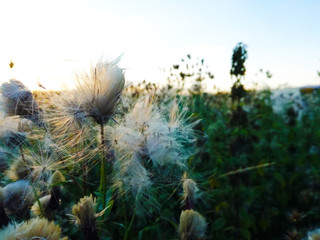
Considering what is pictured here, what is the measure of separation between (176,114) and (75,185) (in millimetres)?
654

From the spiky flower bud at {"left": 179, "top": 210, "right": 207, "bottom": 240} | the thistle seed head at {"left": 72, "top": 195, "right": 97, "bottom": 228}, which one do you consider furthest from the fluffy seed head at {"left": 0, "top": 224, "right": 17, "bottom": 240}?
the spiky flower bud at {"left": 179, "top": 210, "right": 207, "bottom": 240}

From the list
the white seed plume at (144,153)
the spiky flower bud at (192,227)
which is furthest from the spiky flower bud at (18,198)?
the spiky flower bud at (192,227)

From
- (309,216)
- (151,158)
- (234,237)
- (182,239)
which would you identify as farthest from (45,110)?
(309,216)

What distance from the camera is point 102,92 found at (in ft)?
4.09

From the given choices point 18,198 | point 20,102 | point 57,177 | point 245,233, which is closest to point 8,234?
point 18,198

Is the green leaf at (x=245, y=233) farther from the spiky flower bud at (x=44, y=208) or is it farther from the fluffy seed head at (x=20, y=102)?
the fluffy seed head at (x=20, y=102)

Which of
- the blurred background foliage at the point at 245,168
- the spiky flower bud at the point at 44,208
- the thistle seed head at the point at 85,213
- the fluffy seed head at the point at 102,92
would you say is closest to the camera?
the thistle seed head at the point at 85,213

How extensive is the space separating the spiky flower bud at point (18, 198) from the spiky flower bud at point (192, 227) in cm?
66

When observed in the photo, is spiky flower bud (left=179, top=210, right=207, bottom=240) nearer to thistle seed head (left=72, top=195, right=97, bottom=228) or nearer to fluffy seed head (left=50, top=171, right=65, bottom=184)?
thistle seed head (left=72, top=195, right=97, bottom=228)

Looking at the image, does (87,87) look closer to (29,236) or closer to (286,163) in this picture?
(29,236)

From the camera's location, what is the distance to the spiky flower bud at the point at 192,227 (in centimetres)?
125

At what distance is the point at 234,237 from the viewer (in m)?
2.62

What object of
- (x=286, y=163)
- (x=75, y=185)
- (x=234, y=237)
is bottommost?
(x=234, y=237)

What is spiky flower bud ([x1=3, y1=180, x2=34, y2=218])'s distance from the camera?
128 cm
